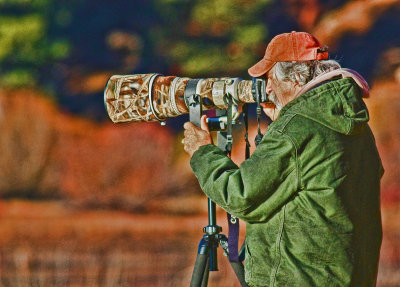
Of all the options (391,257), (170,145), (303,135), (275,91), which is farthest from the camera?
(170,145)

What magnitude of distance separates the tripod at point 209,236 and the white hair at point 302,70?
240 mm

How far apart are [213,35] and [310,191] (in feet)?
6.28

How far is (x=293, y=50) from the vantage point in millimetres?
1719

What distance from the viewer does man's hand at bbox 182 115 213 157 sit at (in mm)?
1804

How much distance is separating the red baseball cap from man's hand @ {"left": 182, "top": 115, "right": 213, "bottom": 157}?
0.81 ft

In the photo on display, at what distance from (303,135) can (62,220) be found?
2.15 metres

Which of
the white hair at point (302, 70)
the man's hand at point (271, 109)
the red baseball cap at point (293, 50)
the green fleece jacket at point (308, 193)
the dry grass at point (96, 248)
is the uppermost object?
the red baseball cap at point (293, 50)

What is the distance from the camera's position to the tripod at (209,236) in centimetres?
188

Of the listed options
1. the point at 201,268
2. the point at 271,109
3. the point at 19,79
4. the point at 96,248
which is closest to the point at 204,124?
the point at 271,109

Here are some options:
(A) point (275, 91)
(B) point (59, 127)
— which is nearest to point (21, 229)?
(B) point (59, 127)

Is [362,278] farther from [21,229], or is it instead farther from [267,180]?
[21,229]

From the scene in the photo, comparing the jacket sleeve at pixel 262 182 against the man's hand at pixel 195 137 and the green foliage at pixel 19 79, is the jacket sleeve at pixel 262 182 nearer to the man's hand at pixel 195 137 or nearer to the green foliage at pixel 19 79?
the man's hand at pixel 195 137

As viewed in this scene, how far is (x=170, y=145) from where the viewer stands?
11.1 ft

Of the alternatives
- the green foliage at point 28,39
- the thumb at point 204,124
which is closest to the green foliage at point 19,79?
the green foliage at point 28,39
